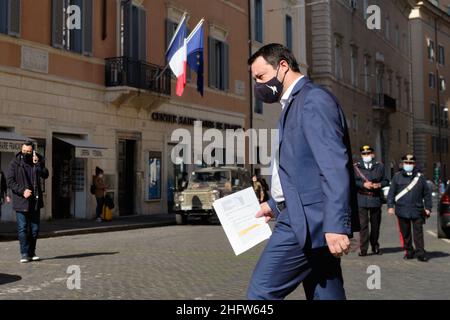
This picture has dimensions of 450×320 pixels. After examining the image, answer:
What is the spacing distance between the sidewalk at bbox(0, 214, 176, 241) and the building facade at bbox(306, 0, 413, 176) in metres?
20.4

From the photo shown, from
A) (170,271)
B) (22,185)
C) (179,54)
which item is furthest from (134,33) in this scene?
(170,271)

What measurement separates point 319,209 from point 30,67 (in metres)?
18.0

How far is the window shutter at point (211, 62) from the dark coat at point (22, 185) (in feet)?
65.2

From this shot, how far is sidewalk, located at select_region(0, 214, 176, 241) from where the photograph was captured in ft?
55.1

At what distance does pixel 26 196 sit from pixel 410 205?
6.38 metres

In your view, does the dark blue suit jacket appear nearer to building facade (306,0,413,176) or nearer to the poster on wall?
the poster on wall

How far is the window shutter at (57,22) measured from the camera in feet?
69.7

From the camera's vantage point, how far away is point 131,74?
24.0m

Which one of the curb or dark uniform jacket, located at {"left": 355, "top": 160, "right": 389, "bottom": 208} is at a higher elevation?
dark uniform jacket, located at {"left": 355, "top": 160, "right": 389, "bottom": 208}

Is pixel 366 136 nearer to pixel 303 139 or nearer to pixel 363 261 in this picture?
pixel 363 261

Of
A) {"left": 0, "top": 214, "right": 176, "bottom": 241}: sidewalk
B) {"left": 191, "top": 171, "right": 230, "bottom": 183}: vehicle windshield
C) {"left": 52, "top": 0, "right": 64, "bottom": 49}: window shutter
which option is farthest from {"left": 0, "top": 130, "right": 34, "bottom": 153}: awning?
{"left": 191, "top": 171, "right": 230, "bottom": 183}: vehicle windshield

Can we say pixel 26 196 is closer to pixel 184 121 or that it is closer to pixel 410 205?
pixel 410 205
